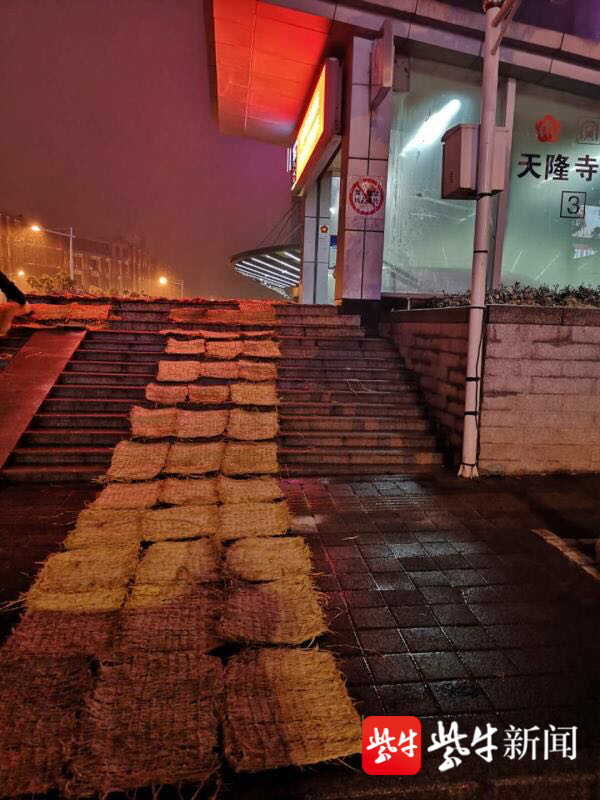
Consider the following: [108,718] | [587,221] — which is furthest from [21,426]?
[587,221]

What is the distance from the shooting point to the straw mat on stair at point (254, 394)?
6.96m

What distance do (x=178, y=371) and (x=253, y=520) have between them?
12.3 feet

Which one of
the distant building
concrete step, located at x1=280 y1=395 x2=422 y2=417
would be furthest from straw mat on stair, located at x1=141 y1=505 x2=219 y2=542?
the distant building

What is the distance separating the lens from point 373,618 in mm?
3156

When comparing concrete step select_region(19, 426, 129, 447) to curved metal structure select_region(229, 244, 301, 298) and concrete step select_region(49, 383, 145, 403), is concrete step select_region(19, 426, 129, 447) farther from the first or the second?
curved metal structure select_region(229, 244, 301, 298)

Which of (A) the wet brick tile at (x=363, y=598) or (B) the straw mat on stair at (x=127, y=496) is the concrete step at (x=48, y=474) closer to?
(B) the straw mat on stair at (x=127, y=496)

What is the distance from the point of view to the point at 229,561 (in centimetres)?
367

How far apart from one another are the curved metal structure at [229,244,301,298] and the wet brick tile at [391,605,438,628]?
16578 mm

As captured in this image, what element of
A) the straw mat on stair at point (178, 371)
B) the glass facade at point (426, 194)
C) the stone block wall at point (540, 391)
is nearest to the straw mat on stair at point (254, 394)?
the straw mat on stair at point (178, 371)

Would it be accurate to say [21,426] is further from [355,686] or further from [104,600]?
[355,686]

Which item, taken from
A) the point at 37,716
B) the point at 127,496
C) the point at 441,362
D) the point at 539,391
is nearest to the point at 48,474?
the point at 127,496

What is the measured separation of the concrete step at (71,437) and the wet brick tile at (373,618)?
4088 mm

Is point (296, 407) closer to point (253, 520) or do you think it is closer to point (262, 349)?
point (262, 349)

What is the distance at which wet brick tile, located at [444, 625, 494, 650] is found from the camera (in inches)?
114
